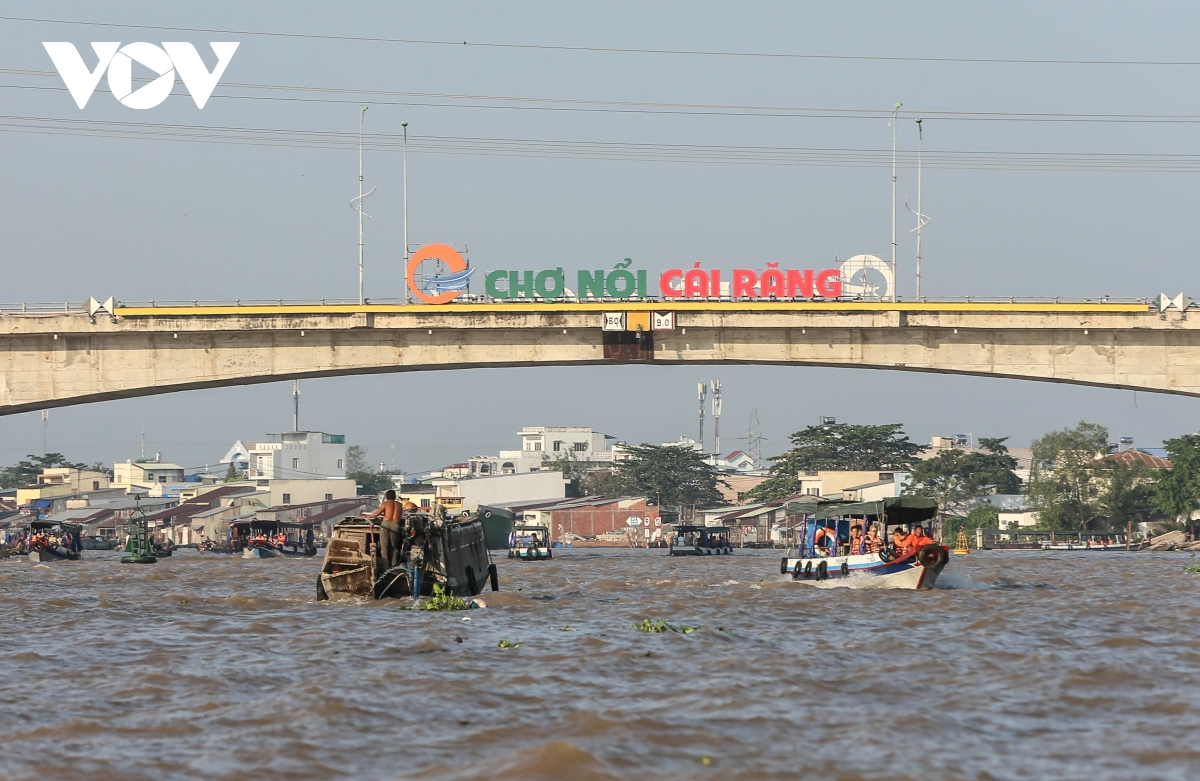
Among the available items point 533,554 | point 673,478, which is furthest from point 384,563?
point 673,478

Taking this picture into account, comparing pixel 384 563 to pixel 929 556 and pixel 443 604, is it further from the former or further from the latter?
pixel 929 556

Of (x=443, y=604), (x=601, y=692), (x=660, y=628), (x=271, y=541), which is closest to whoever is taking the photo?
(x=601, y=692)

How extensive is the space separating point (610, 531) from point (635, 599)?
7413 centimetres

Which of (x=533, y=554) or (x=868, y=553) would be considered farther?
(x=533, y=554)

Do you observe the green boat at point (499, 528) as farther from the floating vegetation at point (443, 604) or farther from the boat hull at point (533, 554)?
the floating vegetation at point (443, 604)

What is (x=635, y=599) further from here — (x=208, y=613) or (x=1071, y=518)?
(x=1071, y=518)

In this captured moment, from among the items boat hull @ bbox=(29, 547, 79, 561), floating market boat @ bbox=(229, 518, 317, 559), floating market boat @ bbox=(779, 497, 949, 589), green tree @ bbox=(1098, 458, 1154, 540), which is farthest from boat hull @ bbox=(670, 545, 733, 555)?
green tree @ bbox=(1098, 458, 1154, 540)

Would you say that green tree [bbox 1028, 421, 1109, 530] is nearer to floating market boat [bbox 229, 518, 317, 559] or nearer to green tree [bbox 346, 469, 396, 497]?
floating market boat [bbox 229, 518, 317, 559]

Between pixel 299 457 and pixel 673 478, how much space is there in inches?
2138

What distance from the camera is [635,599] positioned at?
2939 centimetres

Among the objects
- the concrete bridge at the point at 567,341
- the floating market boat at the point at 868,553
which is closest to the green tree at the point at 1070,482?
→ the concrete bridge at the point at 567,341

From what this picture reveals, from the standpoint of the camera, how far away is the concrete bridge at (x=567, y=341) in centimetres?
4375

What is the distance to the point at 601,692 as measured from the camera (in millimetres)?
14688

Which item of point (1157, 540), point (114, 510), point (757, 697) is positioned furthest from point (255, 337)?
point (114, 510)
